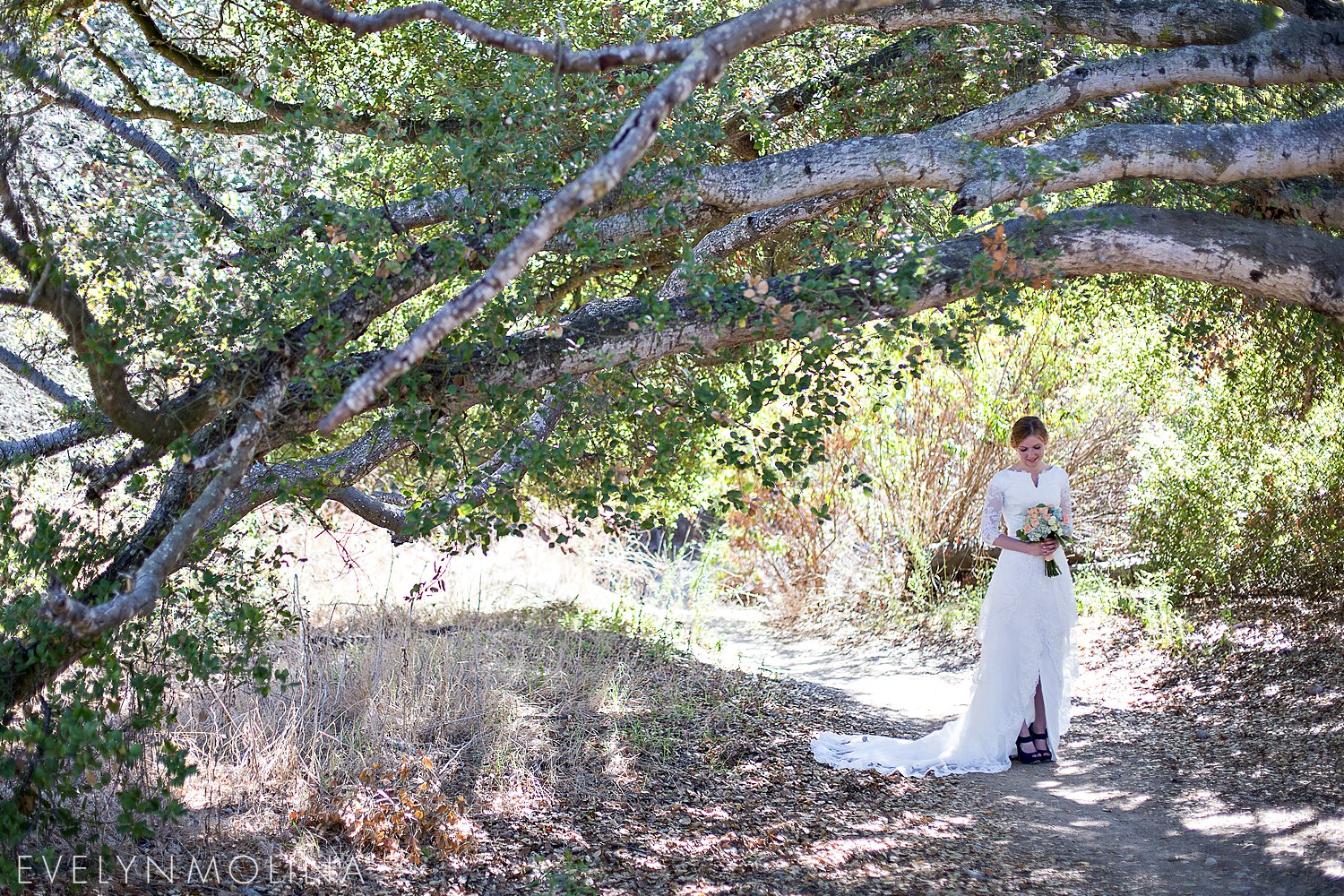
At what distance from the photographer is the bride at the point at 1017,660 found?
5.70m

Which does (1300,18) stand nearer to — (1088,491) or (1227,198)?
(1227,198)

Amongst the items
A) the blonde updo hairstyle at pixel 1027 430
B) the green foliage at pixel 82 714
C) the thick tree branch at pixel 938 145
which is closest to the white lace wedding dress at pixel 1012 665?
the blonde updo hairstyle at pixel 1027 430

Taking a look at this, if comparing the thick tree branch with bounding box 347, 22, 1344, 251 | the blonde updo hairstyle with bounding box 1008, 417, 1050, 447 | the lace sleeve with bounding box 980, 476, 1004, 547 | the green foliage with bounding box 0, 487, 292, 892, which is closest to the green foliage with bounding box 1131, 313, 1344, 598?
the blonde updo hairstyle with bounding box 1008, 417, 1050, 447

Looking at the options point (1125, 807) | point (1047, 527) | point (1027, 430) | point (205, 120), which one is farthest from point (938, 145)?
point (205, 120)

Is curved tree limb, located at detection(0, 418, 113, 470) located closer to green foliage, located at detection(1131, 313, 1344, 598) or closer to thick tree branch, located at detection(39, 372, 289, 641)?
thick tree branch, located at detection(39, 372, 289, 641)

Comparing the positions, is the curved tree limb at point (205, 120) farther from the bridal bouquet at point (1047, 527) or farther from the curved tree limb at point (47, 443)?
the bridal bouquet at point (1047, 527)

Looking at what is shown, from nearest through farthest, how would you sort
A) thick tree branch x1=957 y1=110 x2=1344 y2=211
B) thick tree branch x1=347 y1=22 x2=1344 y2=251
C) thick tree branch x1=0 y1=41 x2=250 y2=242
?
thick tree branch x1=0 y1=41 x2=250 y2=242 → thick tree branch x1=347 y1=22 x2=1344 y2=251 → thick tree branch x1=957 y1=110 x2=1344 y2=211

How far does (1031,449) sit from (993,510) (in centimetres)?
41

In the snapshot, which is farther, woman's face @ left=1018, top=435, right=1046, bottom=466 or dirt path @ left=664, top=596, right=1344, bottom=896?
woman's face @ left=1018, top=435, right=1046, bottom=466

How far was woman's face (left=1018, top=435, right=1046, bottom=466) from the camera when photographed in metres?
5.77

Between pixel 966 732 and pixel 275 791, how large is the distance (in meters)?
3.63

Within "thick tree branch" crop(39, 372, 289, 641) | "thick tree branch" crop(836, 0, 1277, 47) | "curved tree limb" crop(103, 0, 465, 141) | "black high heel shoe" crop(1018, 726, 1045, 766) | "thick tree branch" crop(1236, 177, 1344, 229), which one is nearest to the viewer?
"thick tree branch" crop(39, 372, 289, 641)

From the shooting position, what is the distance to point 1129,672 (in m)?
7.55

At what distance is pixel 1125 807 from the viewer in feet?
16.9
